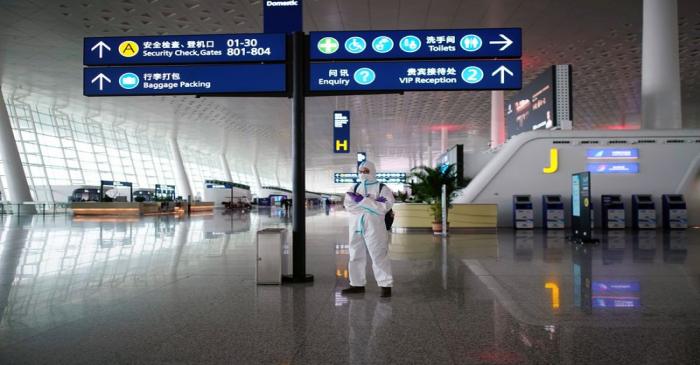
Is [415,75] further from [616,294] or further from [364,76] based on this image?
[616,294]

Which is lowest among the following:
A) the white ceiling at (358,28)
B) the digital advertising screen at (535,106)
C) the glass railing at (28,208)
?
the glass railing at (28,208)

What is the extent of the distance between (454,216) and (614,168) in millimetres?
6448

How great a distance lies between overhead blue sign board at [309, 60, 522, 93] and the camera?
267 inches

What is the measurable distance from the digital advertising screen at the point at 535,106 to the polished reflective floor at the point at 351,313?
10.6 meters

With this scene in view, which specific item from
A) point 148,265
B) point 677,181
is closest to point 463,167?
point 677,181

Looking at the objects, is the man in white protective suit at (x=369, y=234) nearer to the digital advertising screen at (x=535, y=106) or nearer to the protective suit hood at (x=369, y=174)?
the protective suit hood at (x=369, y=174)

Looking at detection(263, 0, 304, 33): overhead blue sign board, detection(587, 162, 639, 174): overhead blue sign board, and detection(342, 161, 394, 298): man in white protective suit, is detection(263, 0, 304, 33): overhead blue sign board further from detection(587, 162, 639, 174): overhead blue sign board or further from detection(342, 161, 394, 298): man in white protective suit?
detection(587, 162, 639, 174): overhead blue sign board

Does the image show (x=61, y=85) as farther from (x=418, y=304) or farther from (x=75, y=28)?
(x=418, y=304)

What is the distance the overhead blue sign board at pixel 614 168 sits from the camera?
1736cm

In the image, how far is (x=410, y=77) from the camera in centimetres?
697

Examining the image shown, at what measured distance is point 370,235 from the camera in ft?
18.0

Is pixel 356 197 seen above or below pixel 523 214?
above

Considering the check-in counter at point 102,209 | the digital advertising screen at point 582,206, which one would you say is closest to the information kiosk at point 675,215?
the digital advertising screen at point 582,206

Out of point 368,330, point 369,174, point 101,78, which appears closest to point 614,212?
point 369,174
